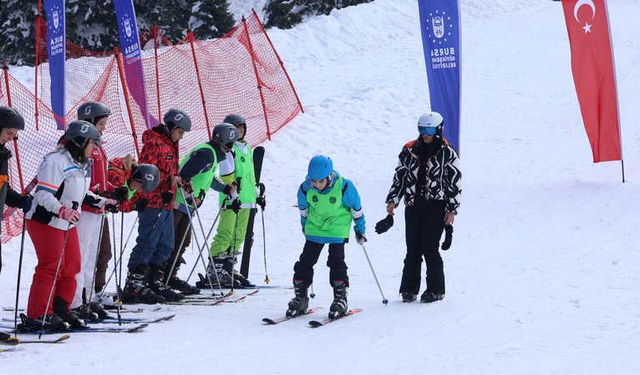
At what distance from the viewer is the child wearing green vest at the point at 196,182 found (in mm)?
8836

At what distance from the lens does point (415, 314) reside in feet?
26.2

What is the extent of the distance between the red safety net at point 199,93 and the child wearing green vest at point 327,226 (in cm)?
781

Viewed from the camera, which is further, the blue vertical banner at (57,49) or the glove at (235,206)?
the blue vertical banner at (57,49)

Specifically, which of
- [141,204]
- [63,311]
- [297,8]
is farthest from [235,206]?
[297,8]

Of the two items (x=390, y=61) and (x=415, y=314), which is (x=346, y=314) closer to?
(x=415, y=314)

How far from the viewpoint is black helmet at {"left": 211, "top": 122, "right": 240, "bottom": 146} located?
8.94 meters

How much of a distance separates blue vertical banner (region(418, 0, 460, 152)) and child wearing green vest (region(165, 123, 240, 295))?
515 cm

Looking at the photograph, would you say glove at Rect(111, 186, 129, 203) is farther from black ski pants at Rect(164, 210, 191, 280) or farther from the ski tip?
black ski pants at Rect(164, 210, 191, 280)

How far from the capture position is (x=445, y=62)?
13.7 meters

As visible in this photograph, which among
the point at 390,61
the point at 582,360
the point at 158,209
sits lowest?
the point at 582,360

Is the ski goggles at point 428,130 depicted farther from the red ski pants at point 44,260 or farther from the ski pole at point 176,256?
the red ski pants at point 44,260

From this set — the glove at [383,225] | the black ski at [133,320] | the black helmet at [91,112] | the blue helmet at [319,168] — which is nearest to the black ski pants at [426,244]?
the glove at [383,225]

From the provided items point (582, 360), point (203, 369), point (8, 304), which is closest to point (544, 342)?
point (582, 360)

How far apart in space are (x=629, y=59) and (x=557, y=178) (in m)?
9.42
